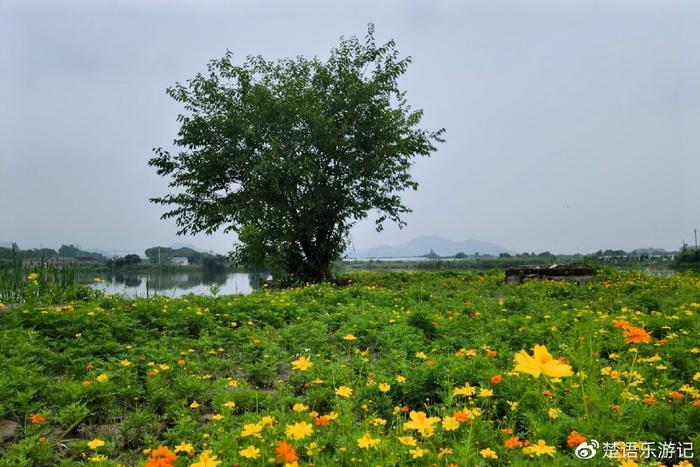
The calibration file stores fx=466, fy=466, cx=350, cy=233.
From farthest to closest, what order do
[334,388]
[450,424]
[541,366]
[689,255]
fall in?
1. [689,255]
2. [334,388]
3. [450,424]
4. [541,366]

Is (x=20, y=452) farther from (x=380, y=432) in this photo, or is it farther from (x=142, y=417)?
(x=380, y=432)

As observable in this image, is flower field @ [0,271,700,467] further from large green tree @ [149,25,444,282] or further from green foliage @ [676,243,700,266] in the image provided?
green foliage @ [676,243,700,266]

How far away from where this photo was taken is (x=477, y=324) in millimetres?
4867

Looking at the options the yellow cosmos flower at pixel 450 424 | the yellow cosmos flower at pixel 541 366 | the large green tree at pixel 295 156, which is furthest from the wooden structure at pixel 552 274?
the yellow cosmos flower at pixel 541 366

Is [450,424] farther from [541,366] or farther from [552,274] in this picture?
[552,274]

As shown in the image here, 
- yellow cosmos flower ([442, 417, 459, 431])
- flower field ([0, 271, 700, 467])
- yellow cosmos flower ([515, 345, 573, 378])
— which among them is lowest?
flower field ([0, 271, 700, 467])

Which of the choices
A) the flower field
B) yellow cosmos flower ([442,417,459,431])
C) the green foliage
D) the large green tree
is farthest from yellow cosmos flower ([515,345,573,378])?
the green foliage

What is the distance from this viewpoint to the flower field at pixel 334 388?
2.05 m

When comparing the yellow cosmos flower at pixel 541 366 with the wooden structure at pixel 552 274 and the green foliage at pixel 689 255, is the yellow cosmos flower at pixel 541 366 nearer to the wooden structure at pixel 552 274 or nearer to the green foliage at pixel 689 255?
the wooden structure at pixel 552 274

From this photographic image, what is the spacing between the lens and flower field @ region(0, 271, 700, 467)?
6.73 feet

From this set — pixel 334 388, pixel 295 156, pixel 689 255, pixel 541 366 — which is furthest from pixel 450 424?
pixel 689 255

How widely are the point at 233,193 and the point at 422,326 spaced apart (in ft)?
30.3

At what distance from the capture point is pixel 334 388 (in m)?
2.95

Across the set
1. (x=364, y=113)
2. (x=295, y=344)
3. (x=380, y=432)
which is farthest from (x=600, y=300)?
(x=364, y=113)
